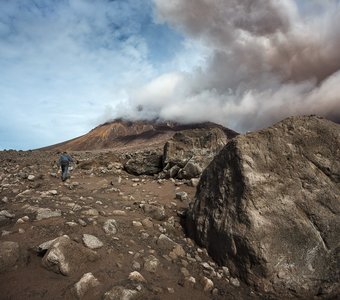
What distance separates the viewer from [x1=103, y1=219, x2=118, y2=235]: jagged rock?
761 cm

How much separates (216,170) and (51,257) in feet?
13.7

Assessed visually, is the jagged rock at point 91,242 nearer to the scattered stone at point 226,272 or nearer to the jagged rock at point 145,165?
the scattered stone at point 226,272

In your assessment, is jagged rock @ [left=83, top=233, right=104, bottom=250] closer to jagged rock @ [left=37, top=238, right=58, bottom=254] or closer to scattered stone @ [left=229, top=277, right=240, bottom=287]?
jagged rock @ [left=37, top=238, right=58, bottom=254]

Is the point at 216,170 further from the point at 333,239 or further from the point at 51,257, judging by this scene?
the point at 51,257

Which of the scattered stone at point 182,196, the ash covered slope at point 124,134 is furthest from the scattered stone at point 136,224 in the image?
the ash covered slope at point 124,134

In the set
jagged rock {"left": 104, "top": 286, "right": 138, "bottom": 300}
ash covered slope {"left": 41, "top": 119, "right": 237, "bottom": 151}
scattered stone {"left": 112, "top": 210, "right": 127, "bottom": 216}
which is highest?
ash covered slope {"left": 41, "top": 119, "right": 237, "bottom": 151}

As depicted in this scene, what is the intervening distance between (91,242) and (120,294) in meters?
1.66

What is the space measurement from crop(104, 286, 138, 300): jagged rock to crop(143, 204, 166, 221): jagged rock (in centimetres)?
377

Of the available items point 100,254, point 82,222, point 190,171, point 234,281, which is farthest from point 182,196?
point 100,254

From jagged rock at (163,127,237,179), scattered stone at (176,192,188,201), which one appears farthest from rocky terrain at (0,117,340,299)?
jagged rock at (163,127,237,179)

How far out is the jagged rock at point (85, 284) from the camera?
5.44 meters

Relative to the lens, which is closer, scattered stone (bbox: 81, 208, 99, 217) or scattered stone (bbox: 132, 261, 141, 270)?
scattered stone (bbox: 132, 261, 141, 270)

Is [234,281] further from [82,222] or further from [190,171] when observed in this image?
[190,171]

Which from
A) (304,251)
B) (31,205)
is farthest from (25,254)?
(304,251)
